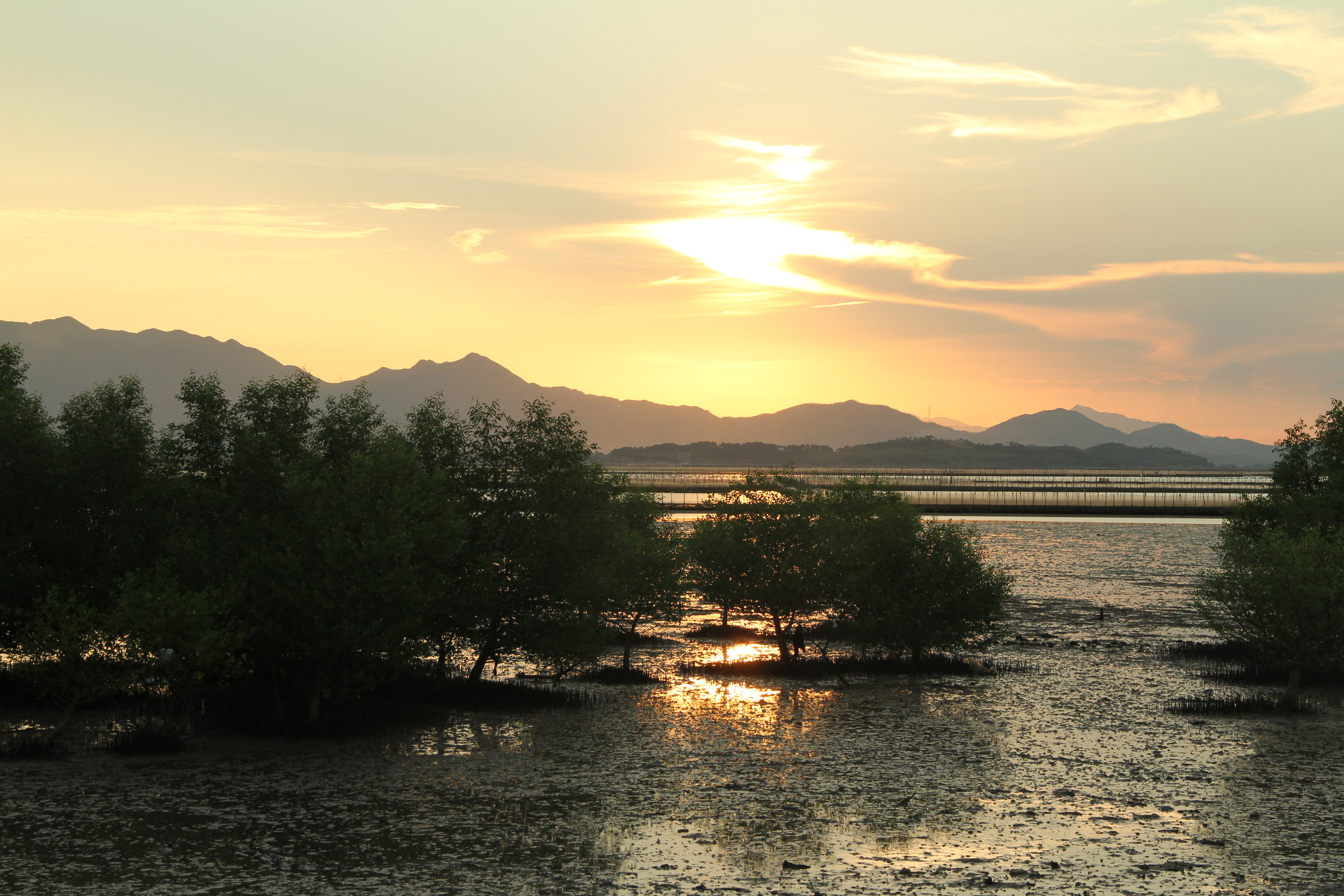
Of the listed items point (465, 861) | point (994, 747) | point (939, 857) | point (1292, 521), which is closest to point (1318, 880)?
point (939, 857)

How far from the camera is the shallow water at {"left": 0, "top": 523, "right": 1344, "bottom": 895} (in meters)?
22.9

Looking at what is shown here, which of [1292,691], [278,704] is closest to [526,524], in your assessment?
[278,704]

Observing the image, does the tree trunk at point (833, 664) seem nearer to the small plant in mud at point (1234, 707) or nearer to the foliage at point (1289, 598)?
the small plant in mud at point (1234, 707)

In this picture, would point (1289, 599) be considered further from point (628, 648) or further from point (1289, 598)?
point (628, 648)

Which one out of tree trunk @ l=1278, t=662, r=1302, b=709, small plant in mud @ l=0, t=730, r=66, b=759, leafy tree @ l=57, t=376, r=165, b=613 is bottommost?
tree trunk @ l=1278, t=662, r=1302, b=709

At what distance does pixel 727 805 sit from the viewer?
2891 cm

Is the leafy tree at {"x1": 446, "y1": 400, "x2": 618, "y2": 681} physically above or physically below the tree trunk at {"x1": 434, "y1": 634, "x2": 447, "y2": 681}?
above

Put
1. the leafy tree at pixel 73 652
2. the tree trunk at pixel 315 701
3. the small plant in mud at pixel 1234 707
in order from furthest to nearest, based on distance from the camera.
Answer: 1. the small plant in mud at pixel 1234 707
2. the tree trunk at pixel 315 701
3. the leafy tree at pixel 73 652

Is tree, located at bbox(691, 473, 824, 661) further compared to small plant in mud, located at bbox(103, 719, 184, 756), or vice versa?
tree, located at bbox(691, 473, 824, 661)

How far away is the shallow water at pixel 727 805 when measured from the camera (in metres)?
22.9

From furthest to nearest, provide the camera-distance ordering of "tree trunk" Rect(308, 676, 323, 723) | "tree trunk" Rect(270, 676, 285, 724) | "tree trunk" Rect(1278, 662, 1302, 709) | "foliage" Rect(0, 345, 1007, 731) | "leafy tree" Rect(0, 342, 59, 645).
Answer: "tree trunk" Rect(1278, 662, 1302, 709), "leafy tree" Rect(0, 342, 59, 645), "tree trunk" Rect(308, 676, 323, 723), "tree trunk" Rect(270, 676, 285, 724), "foliage" Rect(0, 345, 1007, 731)

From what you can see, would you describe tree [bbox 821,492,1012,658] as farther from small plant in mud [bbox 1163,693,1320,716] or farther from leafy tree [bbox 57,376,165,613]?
leafy tree [bbox 57,376,165,613]

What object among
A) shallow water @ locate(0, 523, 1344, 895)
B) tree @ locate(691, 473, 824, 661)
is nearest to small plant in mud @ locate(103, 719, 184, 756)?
shallow water @ locate(0, 523, 1344, 895)

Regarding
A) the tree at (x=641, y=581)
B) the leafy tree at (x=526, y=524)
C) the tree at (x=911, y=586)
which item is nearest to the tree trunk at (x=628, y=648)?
the tree at (x=641, y=581)
